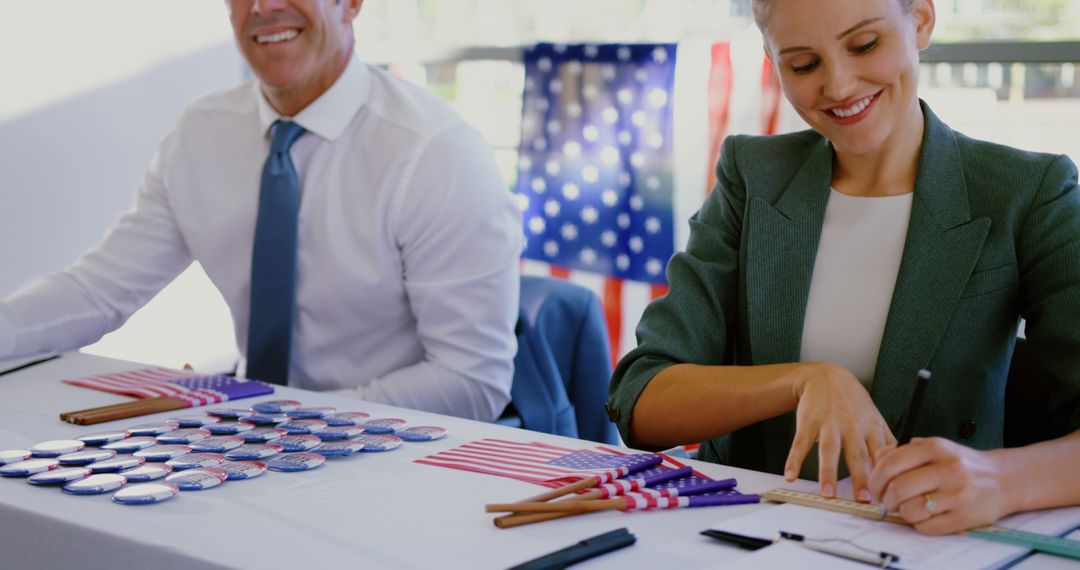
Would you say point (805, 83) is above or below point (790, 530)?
above

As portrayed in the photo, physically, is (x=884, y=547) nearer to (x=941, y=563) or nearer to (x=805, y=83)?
(x=941, y=563)

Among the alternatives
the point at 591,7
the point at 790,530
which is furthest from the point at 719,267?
the point at 591,7

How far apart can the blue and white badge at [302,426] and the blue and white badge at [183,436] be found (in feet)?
0.37

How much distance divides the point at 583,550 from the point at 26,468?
2.58 feet

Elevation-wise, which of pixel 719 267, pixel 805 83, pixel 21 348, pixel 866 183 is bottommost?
pixel 21 348

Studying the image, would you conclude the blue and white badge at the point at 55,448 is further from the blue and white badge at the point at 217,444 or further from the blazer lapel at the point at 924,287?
the blazer lapel at the point at 924,287

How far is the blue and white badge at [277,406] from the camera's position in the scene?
1.81 meters

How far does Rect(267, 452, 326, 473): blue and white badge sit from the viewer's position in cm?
150

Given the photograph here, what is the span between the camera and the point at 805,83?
169 centimetres

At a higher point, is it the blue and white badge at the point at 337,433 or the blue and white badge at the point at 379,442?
the blue and white badge at the point at 337,433

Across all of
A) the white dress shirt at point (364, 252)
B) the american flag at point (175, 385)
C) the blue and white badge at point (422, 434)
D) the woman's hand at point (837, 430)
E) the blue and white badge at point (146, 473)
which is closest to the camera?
the woman's hand at point (837, 430)

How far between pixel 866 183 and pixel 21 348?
5.40 feet

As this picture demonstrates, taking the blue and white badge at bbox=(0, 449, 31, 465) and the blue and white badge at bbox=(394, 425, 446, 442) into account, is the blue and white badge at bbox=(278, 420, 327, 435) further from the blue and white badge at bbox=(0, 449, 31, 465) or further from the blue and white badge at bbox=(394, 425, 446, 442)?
Answer: the blue and white badge at bbox=(0, 449, 31, 465)

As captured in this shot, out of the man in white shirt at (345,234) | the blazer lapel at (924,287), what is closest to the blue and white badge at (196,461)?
the man in white shirt at (345,234)
